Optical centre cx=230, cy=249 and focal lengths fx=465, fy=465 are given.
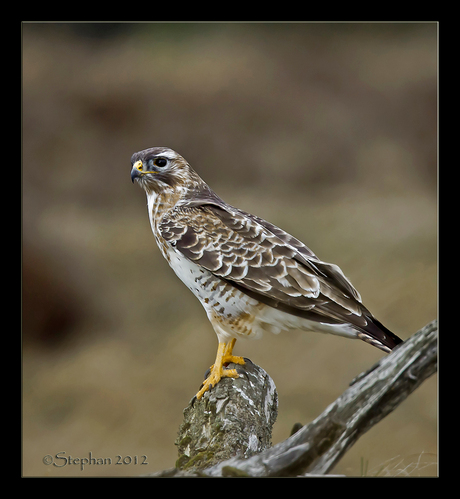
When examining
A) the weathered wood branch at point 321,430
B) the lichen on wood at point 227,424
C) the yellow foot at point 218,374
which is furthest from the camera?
the yellow foot at point 218,374

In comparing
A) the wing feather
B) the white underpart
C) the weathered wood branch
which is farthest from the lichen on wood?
the wing feather

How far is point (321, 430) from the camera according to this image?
76.7 inches

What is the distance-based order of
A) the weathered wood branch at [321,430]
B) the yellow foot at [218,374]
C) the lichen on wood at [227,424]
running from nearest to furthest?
the weathered wood branch at [321,430] → the lichen on wood at [227,424] → the yellow foot at [218,374]

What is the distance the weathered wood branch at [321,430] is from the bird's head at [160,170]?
51.5 inches

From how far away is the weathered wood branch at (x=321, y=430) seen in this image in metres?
1.90

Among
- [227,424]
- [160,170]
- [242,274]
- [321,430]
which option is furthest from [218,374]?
[160,170]

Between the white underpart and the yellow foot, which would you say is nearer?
the white underpart

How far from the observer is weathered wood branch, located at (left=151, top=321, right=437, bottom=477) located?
190 centimetres

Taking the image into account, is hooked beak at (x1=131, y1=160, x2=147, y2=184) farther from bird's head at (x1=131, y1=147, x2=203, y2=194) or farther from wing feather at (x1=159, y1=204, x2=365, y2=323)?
wing feather at (x1=159, y1=204, x2=365, y2=323)

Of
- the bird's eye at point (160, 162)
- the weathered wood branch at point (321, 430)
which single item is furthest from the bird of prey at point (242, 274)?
the weathered wood branch at point (321, 430)

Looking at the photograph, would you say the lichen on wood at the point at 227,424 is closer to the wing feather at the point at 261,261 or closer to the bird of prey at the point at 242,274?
the bird of prey at the point at 242,274

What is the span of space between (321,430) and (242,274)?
81cm

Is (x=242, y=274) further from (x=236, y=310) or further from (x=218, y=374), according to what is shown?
(x=218, y=374)

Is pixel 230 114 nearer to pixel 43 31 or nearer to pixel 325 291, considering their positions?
pixel 43 31
